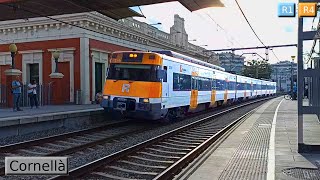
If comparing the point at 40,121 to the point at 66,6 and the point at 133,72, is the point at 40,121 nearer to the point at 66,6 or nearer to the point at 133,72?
the point at 133,72

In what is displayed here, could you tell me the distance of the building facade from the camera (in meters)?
27.8

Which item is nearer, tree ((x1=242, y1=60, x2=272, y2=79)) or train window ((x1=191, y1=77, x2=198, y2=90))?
train window ((x1=191, y1=77, x2=198, y2=90))

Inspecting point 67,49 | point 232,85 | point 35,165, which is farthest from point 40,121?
point 232,85

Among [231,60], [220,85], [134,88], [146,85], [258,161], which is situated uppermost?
[231,60]

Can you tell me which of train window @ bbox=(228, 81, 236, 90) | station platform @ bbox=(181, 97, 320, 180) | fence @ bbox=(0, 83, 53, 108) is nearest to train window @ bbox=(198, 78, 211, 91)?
train window @ bbox=(228, 81, 236, 90)

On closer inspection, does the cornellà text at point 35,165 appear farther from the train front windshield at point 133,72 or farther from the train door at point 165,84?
the train door at point 165,84

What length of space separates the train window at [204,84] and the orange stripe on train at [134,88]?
6.94 metres

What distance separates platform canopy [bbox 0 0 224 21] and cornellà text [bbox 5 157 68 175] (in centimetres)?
659

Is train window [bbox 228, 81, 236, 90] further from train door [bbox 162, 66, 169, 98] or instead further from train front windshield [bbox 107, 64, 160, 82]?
train front windshield [bbox 107, 64, 160, 82]

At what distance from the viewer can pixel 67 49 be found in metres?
28.0

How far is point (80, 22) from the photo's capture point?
91.2 feet

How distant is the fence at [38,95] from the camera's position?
885 inches

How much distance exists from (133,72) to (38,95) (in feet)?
38.7

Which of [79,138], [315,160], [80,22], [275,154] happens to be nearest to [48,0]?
[79,138]
